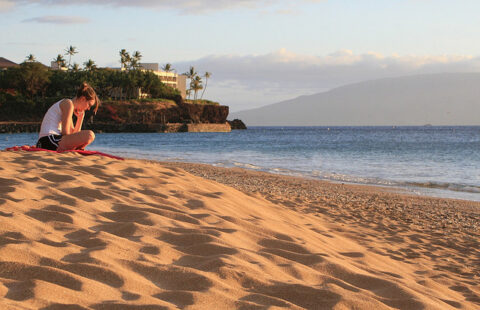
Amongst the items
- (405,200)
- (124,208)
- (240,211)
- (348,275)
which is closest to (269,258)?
(348,275)

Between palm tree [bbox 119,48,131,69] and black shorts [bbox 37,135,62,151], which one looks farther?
palm tree [bbox 119,48,131,69]

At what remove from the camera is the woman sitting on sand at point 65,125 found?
6.95m

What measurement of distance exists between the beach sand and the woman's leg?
0.95 metres

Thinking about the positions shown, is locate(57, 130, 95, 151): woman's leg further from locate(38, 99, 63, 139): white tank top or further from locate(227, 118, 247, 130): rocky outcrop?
locate(227, 118, 247, 130): rocky outcrop

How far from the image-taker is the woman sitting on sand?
695 centimetres

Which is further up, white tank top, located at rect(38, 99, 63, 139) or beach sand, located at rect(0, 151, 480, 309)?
white tank top, located at rect(38, 99, 63, 139)

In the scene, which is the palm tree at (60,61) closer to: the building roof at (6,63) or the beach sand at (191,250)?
the building roof at (6,63)

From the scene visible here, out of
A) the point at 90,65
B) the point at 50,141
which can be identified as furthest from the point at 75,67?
the point at 50,141

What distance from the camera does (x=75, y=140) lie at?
7102mm

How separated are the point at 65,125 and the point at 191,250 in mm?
4616

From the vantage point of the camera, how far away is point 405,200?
9133 mm

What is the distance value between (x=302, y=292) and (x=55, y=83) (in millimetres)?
87043

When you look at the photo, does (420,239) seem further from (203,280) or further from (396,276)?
(203,280)

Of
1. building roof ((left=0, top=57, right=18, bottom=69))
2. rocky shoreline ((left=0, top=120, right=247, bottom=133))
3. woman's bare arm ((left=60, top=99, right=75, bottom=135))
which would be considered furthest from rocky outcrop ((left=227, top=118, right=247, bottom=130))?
woman's bare arm ((left=60, top=99, right=75, bottom=135))
